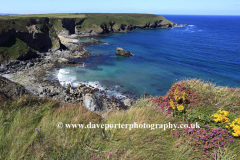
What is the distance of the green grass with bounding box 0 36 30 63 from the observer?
109ft

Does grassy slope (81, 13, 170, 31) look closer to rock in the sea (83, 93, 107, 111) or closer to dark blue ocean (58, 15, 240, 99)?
dark blue ocean (58, 15, 240, 99)

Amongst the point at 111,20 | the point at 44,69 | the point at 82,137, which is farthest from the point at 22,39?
the point at 111,20

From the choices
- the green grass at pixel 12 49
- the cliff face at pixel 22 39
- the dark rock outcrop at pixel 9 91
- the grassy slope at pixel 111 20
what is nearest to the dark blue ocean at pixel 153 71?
the green grass at pixel 12 49

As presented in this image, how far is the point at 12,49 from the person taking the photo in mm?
35312

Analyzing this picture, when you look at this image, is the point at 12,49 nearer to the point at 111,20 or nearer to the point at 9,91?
the point at 9,91

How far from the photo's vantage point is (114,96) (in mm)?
23719

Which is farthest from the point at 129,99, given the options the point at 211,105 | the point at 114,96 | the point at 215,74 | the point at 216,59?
the point at 216,59

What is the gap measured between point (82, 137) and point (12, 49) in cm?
4211

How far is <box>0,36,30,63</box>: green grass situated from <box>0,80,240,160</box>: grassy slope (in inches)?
1447

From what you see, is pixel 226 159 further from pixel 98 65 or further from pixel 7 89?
pixel 98 65

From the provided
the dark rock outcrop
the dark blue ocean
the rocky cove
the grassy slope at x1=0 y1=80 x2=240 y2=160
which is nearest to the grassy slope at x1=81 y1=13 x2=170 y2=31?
the rocky cove

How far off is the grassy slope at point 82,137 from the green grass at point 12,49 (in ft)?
121

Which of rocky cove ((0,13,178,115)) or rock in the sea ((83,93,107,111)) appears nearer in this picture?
rock in the sea ((83,93,107,111))

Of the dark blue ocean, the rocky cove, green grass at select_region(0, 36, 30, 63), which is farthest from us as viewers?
green grass at select_region(0, 36, 30, 63)
